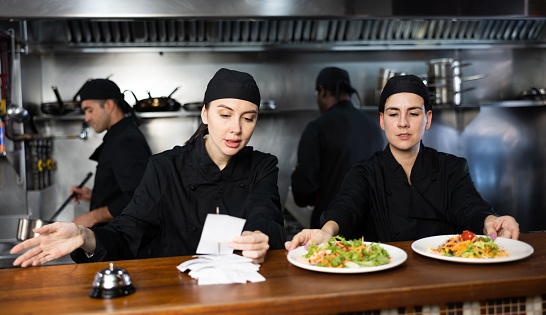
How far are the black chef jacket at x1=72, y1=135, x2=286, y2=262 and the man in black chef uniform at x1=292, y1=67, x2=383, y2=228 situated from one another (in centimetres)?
149

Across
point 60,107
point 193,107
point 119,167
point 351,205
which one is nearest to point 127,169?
point 119,167

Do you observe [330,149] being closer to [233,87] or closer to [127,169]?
[127,169]

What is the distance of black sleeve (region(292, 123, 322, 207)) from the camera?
3.86 meters

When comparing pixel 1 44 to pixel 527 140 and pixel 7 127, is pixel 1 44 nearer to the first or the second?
pixel 7 127

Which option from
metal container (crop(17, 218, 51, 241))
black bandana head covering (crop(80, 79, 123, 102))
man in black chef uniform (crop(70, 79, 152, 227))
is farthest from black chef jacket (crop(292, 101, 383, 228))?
metal container (crop(17, 218, 51, 241))

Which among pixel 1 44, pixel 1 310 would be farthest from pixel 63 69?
pixel 1 310

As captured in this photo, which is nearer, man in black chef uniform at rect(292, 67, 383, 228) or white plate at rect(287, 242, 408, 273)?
white plate at rect(287, 242, 408, 273)


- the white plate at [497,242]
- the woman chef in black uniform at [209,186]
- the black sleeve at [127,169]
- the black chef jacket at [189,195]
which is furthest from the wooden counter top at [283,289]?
the black sleeve at [127,169]

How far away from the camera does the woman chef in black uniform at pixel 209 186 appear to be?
214cm

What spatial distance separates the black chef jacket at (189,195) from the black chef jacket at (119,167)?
959mm

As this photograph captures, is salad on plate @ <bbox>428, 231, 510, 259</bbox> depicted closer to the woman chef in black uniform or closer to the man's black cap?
the woman chef in black uniform

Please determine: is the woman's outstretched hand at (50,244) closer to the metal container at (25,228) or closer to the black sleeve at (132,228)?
the black sleeve at (132,228)

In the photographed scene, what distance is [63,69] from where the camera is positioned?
4.65 m

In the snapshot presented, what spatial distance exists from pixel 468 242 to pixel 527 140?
3.82 m
